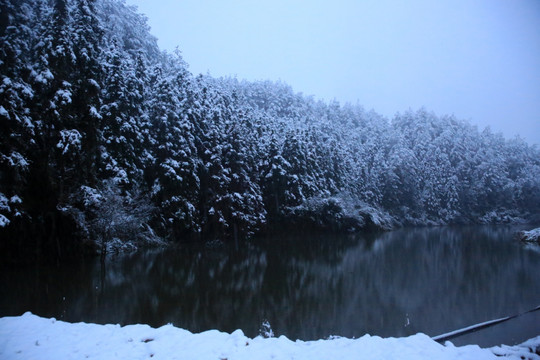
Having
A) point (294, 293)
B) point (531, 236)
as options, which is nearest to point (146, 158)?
point (294, 293)

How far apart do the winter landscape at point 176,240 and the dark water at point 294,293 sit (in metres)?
0.10

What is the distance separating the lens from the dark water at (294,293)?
9922 millimetres

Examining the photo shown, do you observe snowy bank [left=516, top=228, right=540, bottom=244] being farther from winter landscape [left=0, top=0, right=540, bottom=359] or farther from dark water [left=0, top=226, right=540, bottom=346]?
dark water [left=0, top=226, right=540, bottom=346]

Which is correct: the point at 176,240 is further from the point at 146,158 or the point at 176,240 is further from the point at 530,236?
the point at 530,236

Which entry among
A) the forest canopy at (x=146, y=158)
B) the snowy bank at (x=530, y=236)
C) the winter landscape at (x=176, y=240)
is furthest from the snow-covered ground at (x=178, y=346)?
the snowy bank at (x=530, y=236)

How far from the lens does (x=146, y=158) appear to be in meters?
25.1

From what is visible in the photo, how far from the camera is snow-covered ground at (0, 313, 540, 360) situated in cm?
562

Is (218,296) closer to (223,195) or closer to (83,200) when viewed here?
(83,200)

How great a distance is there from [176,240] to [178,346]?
21475 mm

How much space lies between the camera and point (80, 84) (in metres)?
18.3

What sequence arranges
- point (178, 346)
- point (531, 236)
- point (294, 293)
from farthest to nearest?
1. point (531, 236)
2. point (294, 293)
3. point (178, 346)

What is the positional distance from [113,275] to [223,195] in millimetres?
13778

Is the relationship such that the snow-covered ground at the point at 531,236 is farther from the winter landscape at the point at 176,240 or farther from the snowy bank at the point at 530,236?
the winter landscape at the point at 176,240

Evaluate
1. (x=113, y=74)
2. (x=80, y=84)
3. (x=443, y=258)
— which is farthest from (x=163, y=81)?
(x=443, y=258)
